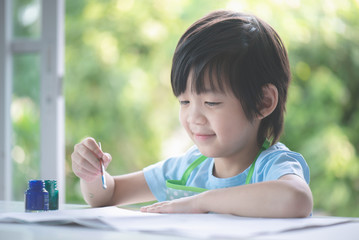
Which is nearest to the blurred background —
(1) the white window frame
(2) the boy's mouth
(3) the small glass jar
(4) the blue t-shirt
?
(1) the white window frame

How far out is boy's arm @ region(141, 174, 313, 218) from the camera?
0.74 meters

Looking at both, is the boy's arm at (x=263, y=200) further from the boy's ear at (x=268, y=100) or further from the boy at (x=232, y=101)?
the boy's ear at (x=268, y=100)

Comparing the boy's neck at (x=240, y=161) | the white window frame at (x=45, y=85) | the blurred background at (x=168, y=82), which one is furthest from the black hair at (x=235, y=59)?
the blurred background at (x=168, y=82)

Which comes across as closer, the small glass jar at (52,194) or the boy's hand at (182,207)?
the boy's hand at (182,207)

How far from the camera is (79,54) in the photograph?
507 cm

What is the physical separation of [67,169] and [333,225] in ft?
15.5

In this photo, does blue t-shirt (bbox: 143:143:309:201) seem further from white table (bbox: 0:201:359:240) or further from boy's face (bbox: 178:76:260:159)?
white table (bbox: 0:201:359:240)

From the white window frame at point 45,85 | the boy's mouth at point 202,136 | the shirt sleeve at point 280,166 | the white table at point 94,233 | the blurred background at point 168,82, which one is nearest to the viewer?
the white table at point 94,233

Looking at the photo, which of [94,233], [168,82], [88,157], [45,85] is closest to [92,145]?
[88,157]

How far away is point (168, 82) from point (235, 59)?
4.05 m

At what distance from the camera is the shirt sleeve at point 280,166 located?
2.75 ft

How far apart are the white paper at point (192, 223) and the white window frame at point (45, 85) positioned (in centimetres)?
173

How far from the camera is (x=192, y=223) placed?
2.12 feet

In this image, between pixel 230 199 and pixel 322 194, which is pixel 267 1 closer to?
pixel 322 194
